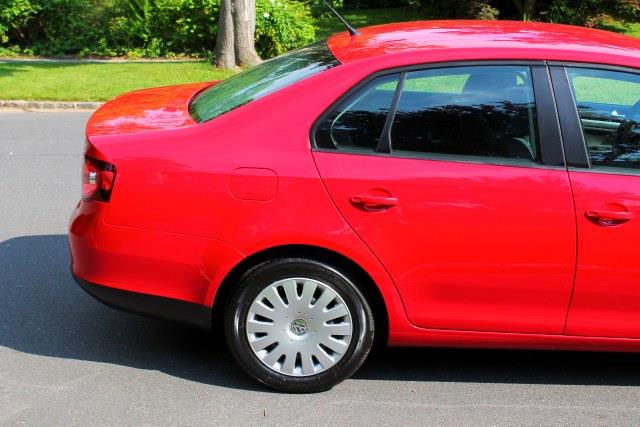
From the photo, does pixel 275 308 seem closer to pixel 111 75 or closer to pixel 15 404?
pixel 15 404

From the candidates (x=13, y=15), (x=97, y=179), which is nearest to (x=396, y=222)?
(x=97, y=179)

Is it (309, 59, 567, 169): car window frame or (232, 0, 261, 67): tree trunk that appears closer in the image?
(309, 59, 567, 169): car window frame

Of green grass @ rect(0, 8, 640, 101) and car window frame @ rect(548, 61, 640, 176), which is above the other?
car window frame @ rect(548, 61, 640, 176)

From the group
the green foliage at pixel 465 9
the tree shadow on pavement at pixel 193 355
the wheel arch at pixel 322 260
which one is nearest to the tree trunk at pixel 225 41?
the green foliage at pixel 465 9

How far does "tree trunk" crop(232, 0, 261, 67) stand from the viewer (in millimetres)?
16031

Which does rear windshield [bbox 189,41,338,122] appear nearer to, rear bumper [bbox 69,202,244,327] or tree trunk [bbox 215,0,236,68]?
rear bumper [bbox 69,202,244,327]

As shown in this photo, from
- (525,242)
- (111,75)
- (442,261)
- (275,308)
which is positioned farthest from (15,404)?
(111,75)

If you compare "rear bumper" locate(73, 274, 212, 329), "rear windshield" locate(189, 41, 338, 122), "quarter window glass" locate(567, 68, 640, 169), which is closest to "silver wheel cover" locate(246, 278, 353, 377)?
"rear bumper" locate(73, 274, 212, 329)

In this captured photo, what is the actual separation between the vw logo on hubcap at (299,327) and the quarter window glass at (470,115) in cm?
87

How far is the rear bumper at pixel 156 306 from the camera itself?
14.1 ft

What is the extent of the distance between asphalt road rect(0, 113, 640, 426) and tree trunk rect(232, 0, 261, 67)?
11.0m

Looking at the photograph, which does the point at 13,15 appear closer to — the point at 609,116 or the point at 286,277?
the point at 286,277

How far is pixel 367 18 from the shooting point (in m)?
25.3

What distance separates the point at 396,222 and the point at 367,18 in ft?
71.8
